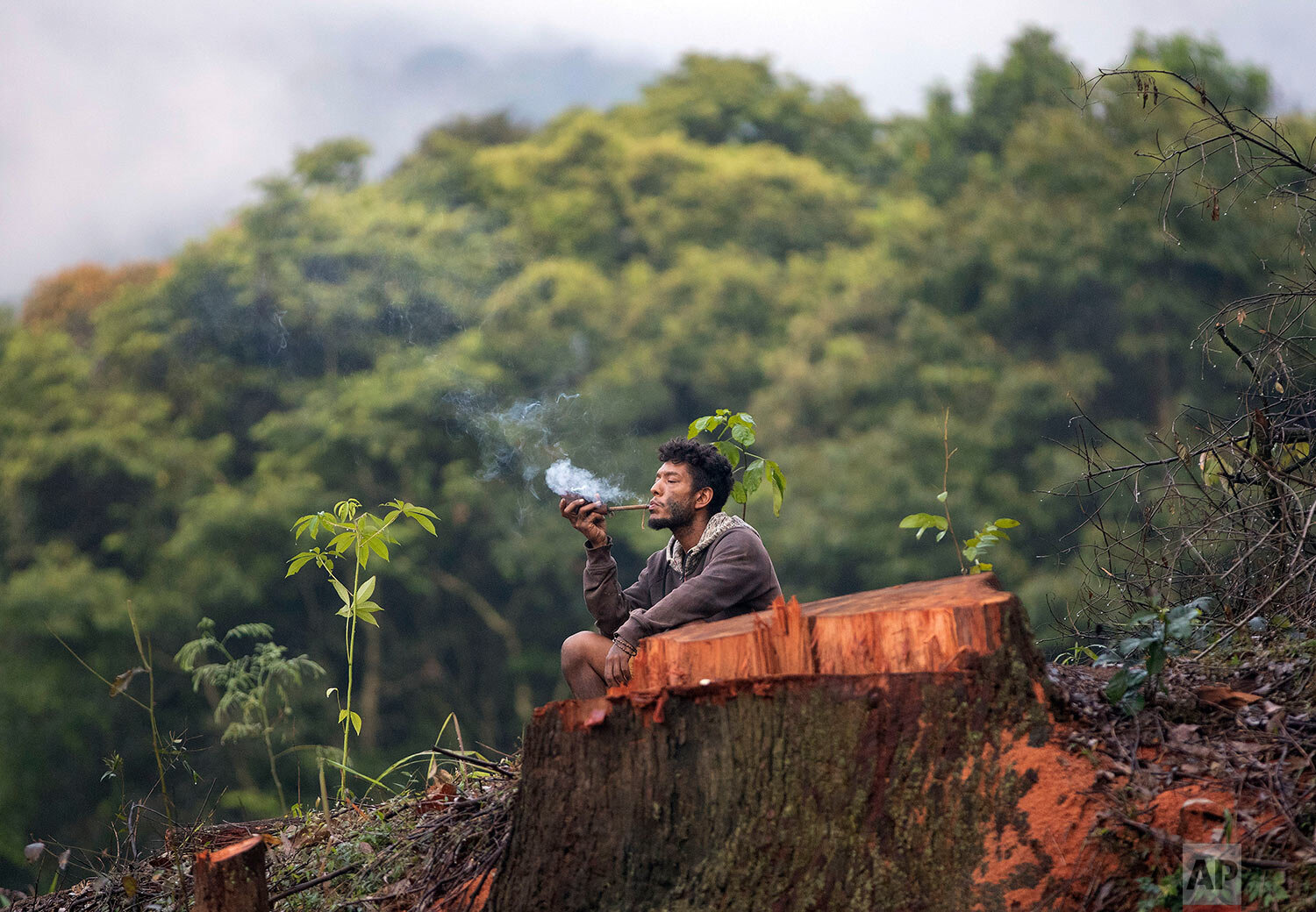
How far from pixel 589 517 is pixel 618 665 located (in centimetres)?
56

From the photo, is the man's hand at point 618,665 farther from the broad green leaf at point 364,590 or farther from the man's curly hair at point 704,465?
the broad green leaf at point 364,590

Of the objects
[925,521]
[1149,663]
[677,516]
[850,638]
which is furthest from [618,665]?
[1149,663]

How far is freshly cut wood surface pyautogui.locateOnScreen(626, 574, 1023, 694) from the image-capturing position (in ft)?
8.41

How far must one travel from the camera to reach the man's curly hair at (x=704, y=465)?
4.15 metres

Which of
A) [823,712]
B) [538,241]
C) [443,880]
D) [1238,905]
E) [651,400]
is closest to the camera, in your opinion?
[1238,905]

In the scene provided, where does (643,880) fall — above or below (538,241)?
below

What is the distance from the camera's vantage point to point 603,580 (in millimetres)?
4000

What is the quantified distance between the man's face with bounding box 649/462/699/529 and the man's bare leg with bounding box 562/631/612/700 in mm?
483

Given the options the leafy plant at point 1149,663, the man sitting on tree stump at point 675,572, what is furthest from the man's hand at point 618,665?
the leafy plant at point 1149,663

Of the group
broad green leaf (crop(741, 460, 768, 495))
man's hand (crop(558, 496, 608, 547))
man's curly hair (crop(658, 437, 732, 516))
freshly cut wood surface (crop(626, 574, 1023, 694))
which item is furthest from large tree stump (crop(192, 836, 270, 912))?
broad green leaf (crop(741, 460, 768, 495))

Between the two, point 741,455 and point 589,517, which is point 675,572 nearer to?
point 589,517

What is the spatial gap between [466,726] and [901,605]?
1549 cm

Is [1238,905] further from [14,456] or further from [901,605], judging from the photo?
[14,456]

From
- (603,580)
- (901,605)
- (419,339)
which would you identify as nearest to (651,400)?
(419,339)
